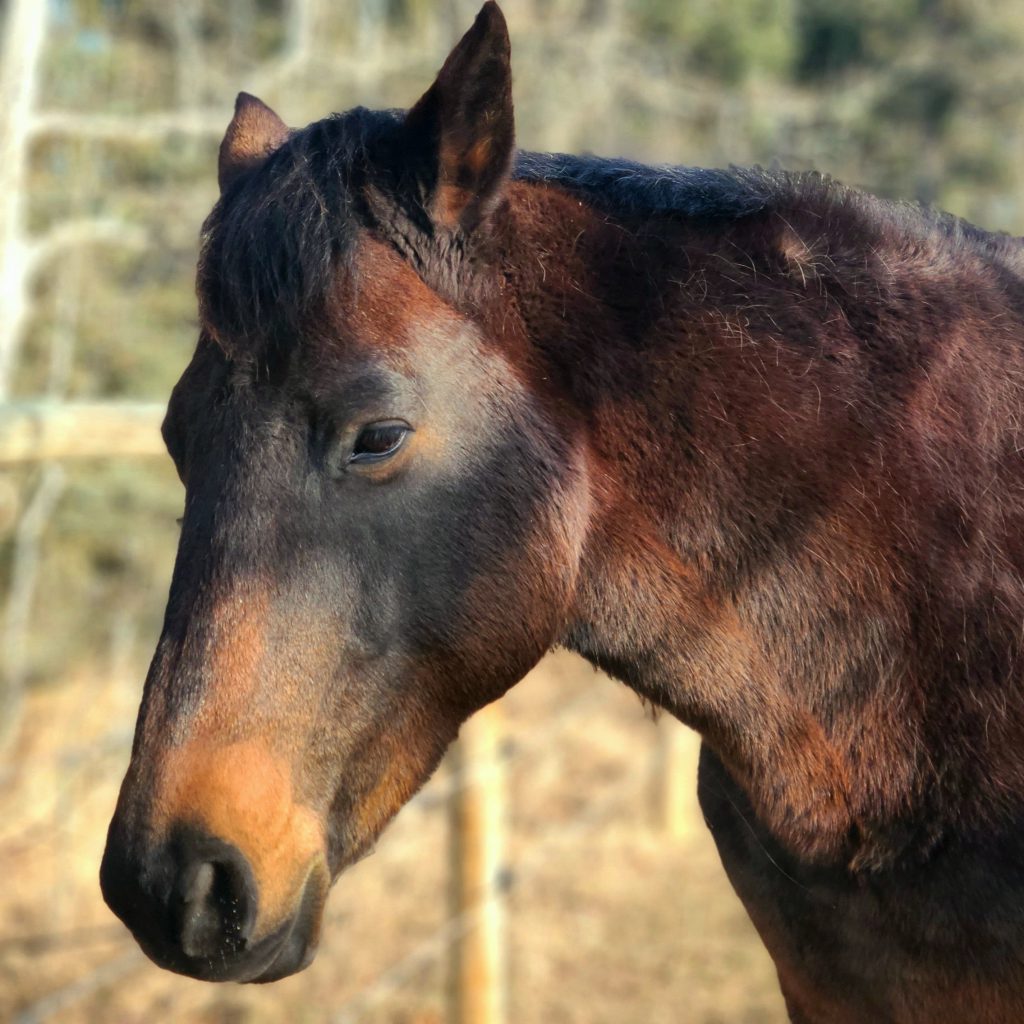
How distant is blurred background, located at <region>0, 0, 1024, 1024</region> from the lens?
5.55 m

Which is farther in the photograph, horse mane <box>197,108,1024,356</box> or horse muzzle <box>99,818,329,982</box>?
horse mane <box>197,108,1024,356</box>

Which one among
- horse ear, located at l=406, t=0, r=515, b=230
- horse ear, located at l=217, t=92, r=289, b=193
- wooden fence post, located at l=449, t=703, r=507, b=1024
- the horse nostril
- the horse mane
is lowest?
wooden fence post, located at l=449, t=703, r=507, b=1024

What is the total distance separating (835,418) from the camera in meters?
1.74

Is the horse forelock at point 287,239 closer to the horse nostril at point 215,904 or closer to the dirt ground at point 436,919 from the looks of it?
the horse nostril at point 215,904

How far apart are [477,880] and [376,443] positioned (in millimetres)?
2966

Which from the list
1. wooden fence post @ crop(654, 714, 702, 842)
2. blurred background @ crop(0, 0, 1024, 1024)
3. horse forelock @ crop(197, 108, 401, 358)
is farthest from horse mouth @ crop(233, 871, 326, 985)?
wooden fence post @ crop(654, 714, 702, 842)

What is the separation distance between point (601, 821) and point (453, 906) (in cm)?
378

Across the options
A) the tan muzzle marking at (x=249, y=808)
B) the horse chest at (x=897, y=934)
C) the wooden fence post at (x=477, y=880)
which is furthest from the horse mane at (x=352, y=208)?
the wooden fence post at (x=477, y=880)

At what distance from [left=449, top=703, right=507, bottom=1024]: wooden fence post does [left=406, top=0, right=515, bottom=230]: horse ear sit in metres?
2.69

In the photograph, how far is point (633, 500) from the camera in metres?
1.72

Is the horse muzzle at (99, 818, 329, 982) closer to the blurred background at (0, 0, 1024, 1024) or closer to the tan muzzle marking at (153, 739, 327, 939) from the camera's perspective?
the tan muzzle marking at (153, 739, 327, 939)

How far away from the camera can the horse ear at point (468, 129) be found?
1596 mm

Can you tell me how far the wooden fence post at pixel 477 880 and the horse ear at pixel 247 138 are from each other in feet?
8.16

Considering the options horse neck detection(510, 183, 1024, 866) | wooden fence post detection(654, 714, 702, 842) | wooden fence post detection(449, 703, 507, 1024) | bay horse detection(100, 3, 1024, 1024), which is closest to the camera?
bay horse detection(100, 3, 1024, 1024)
